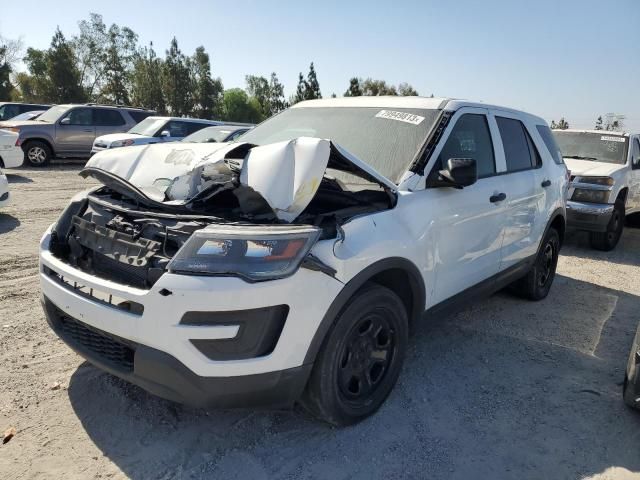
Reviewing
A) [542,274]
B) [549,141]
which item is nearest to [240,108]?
[549,141]

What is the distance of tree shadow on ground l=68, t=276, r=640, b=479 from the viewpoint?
2.53m

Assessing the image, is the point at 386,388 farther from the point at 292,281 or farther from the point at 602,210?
the point at 602,210

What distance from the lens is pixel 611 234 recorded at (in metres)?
7.90

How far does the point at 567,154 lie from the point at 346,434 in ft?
26.1

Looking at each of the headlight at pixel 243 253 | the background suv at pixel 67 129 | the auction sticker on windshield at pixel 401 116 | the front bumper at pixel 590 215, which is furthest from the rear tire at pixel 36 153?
the headlight at pixel 243 253

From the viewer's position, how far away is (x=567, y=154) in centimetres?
894

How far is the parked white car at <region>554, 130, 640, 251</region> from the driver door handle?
14.6 ft

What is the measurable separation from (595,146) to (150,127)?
35.6ft

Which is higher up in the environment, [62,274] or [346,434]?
[62,274]

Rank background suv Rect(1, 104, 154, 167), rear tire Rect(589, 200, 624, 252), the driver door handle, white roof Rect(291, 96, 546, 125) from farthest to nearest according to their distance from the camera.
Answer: background suv Rect(1, 104, 154, 167) → rear tire Rect(589, 200, 624, 252) → the driver door handle → white roof Rect(291, 96, 546, 125)

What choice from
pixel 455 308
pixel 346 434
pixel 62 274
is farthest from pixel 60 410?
pixel 455 308

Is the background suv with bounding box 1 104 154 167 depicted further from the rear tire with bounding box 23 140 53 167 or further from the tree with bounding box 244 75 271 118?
the tree with bounding box 244 75 271 118

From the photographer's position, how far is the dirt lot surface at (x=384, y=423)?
2.51m

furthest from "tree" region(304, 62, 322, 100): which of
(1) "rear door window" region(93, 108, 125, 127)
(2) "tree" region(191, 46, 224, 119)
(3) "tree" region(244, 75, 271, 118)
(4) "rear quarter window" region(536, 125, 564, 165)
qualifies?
(4) "rear quarter window" region(536, 125, 564, 165)
